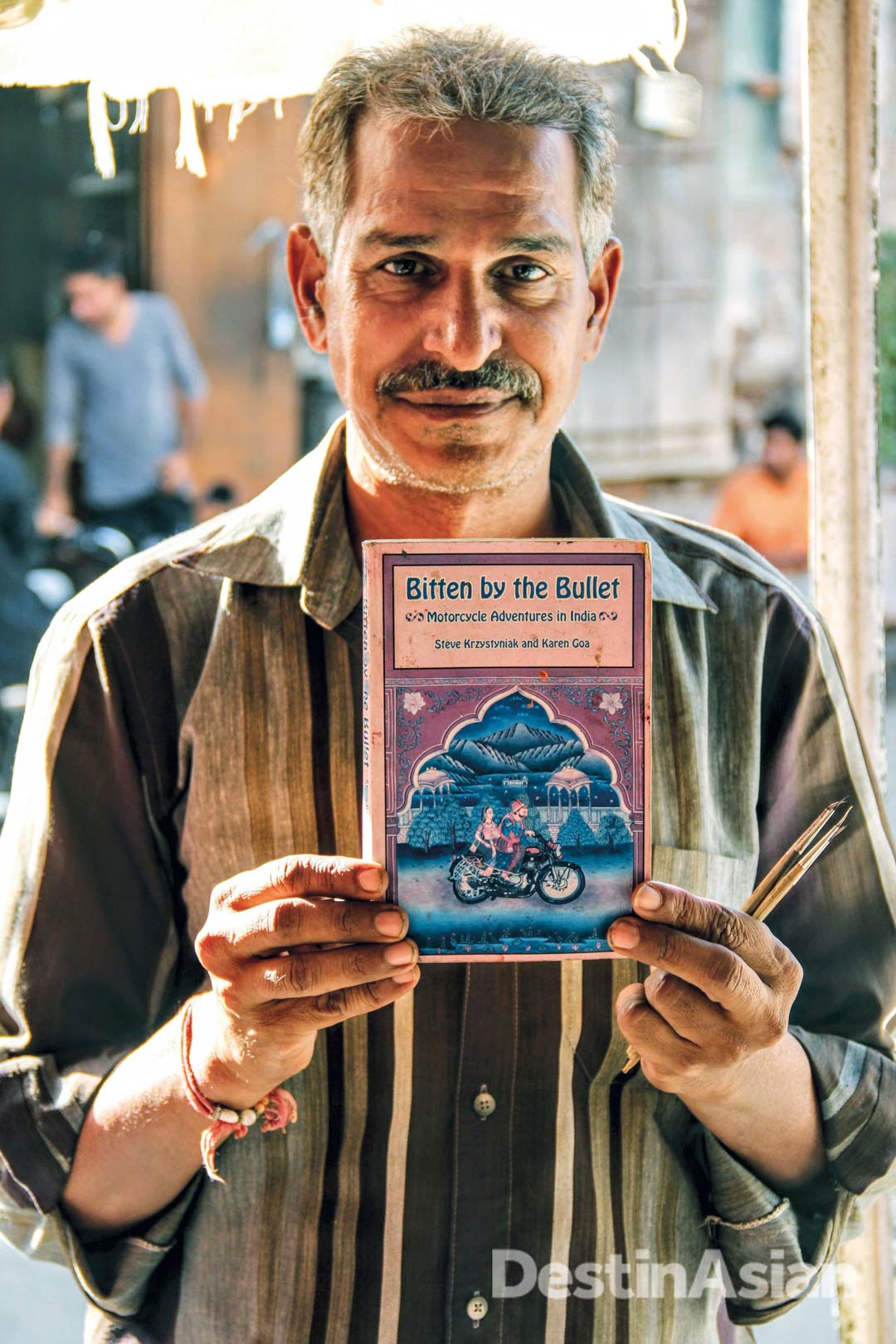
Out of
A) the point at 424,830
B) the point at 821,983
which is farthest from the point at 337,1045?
the point at 821,983

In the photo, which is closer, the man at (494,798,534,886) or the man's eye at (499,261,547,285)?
the man at (494,798,534,886)

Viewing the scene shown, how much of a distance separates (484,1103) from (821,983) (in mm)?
375

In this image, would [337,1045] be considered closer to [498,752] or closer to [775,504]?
[498,752]

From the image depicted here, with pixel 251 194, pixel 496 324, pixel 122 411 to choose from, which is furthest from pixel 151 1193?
pixel 251 194

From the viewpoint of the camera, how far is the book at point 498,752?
3.73 ft

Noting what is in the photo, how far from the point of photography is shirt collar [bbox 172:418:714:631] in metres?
1.46

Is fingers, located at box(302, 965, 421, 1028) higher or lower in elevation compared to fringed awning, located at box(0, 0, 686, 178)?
lower

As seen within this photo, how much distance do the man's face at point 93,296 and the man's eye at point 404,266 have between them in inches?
203

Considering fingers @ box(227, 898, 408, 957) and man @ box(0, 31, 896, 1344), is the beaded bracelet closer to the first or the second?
man @ box(0, 31, 896, 1344)

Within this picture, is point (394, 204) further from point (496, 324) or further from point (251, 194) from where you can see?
point (251, 194)

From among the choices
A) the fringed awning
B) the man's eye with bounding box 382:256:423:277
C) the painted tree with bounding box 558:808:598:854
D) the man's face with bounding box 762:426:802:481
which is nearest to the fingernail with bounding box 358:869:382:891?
the painted tree with bounding box 558:808:598:854

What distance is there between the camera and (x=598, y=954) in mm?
1155

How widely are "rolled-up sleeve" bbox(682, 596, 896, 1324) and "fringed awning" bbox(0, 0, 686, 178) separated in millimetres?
666

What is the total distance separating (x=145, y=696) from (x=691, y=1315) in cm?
81
